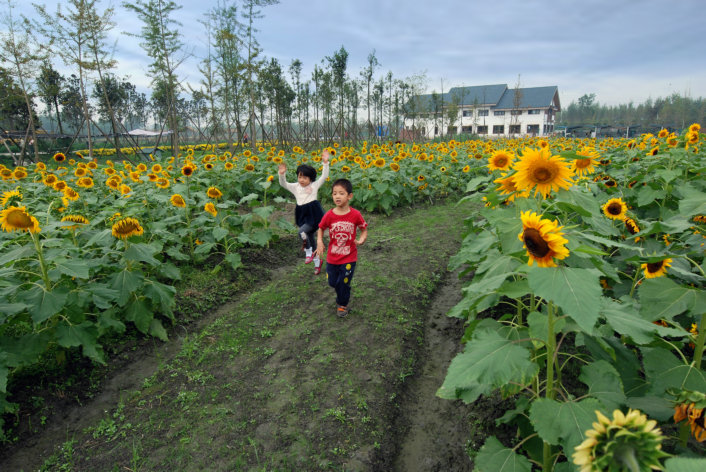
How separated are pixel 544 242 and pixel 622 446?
2.89ft

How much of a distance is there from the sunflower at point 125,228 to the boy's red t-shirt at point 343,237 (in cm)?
186

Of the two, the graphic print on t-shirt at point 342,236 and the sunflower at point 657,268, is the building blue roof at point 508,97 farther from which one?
the sunflower at point 657,268

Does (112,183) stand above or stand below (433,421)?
above

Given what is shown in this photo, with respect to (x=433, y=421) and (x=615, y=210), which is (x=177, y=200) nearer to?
(x=433, y=421)

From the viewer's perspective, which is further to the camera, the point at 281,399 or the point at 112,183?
the point at 112,183

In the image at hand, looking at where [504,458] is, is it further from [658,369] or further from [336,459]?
[336,459]

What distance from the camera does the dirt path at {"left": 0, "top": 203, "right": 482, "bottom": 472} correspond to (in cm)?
244

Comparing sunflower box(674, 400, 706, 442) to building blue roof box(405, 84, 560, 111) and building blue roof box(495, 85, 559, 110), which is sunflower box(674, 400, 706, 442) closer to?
building blue roof box(405, 84, 560, 111)

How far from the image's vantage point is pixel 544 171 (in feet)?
6.85

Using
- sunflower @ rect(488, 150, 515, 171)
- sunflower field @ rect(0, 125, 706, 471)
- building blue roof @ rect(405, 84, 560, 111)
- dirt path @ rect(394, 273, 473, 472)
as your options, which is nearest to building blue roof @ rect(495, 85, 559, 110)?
building blue roof @ rect(405, 84, 560, 111)

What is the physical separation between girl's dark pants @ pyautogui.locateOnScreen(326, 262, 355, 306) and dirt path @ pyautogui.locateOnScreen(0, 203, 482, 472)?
9.5 inches

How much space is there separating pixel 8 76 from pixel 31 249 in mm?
17147

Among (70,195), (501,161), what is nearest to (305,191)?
(501,161)

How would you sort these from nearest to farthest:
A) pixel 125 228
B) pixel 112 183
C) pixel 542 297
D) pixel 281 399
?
1. pixel 542 297
2. pixel 281 399
3. pixel 125 228
4. pixel 112 183
